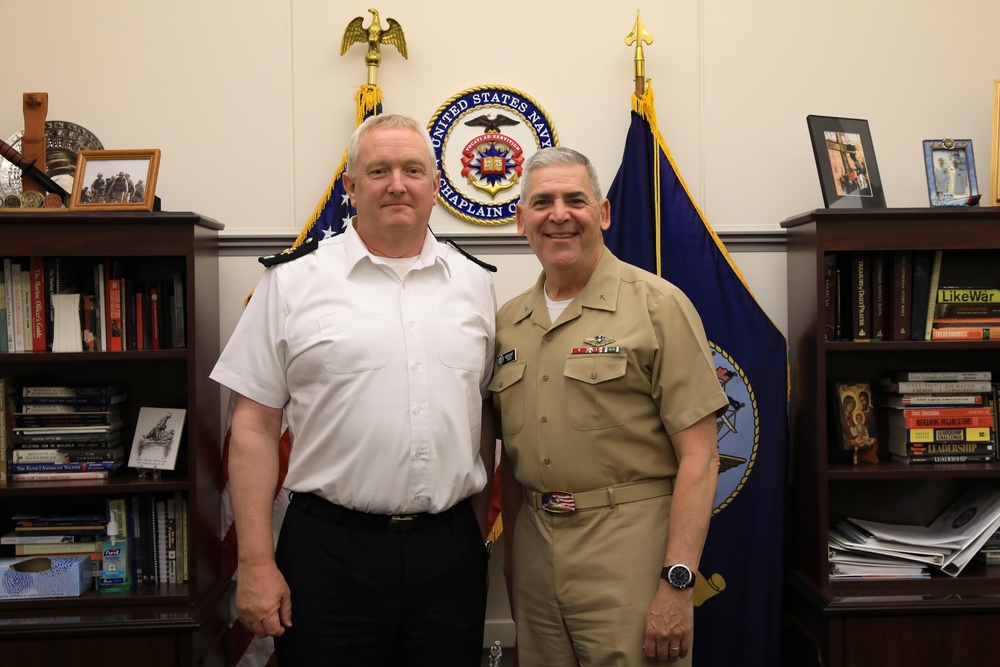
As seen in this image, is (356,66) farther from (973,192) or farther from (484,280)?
(973,192)

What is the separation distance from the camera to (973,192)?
96.1 inches

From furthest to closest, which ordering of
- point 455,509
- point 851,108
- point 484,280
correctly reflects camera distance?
point 851,108
point 484,280
point 455,509

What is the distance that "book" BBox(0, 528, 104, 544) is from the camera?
2.26 meters

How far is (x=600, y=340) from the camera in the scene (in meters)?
1.71

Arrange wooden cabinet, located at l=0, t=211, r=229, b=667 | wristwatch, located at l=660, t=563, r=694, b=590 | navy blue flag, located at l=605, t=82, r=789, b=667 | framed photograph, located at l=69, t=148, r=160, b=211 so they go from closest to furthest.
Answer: wristwatch, located at l=660, t=563, r=694, b=590
wooden cabinet, located at l=0, t=211, r=229, b=667
framed photograph, located at l=69, t=148, r=160, b=211
navy blue flag, located at l=605, t=82, r=789, b=667

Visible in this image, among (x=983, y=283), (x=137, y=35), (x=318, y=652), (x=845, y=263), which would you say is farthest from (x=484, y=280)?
(x=983, y=283)

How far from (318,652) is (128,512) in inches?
38.4

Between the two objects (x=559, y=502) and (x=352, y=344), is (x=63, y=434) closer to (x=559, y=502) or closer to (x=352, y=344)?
(x=352, y=344)

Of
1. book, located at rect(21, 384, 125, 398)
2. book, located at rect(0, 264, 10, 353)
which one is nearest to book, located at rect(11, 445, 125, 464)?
book, located at rect(21, 384, 125, 398)

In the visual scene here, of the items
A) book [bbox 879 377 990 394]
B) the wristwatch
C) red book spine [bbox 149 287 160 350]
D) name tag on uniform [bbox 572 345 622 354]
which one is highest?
red book spine [bbox 149 287 160 350]

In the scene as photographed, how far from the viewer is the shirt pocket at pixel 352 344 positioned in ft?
5.51

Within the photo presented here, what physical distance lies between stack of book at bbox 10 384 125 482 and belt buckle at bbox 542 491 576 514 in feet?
4.43

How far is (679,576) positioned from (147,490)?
147 cm

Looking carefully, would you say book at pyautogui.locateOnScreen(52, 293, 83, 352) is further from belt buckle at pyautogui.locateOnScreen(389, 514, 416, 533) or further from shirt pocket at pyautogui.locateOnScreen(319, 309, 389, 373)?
belt buckle at pyautogui.locateOnScreen(389, 514, 416, 533)
